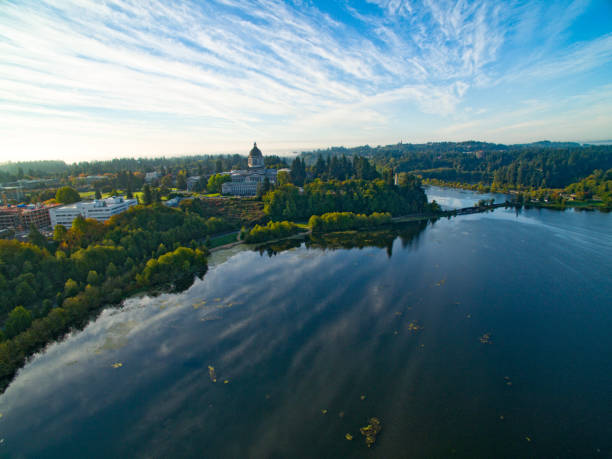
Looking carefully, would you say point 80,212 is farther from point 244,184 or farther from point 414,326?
point 414,326

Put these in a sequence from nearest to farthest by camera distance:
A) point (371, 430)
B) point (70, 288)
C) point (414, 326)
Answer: point (371, 430), point (414, 326), point (70, 288)

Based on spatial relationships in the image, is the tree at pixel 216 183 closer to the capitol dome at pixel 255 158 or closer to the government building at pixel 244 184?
the government building at pixel 244 184

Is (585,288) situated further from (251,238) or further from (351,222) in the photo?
(251,238)

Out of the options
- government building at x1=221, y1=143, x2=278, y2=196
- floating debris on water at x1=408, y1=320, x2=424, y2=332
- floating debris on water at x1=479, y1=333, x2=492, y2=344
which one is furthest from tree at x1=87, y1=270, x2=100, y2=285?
government building at x1=221, y1=143, x2=278, y2=196

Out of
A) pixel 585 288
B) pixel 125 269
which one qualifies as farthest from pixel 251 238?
pixel 585 288

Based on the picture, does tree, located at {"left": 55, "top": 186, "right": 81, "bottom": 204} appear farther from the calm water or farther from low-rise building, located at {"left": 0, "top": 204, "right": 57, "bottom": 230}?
the calm water

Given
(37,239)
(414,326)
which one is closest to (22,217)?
(37,239)
